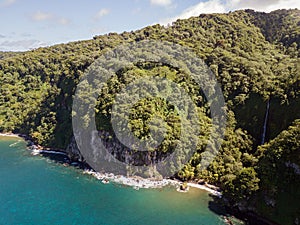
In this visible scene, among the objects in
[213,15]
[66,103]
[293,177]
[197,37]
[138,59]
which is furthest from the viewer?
[213,15]

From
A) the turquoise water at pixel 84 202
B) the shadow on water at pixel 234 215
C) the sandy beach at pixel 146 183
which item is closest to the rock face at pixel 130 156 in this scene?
the sandy beach at pixel 146 183

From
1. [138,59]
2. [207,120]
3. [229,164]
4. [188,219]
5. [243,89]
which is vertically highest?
[138,59]

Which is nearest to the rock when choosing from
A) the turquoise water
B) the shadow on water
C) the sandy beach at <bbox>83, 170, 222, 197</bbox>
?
the turquoise water

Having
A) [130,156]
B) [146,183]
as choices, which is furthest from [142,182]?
[130,156]

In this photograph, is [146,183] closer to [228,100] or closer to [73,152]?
[73,152]

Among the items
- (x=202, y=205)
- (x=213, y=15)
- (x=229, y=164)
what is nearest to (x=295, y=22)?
(x=213, y=15)

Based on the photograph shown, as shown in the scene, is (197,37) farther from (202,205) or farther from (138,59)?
(202,205)

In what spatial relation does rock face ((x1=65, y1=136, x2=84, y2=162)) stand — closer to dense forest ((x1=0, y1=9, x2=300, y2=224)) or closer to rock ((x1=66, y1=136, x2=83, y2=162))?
rock ((x1=66, y1=136, x2=83, y2=162))
